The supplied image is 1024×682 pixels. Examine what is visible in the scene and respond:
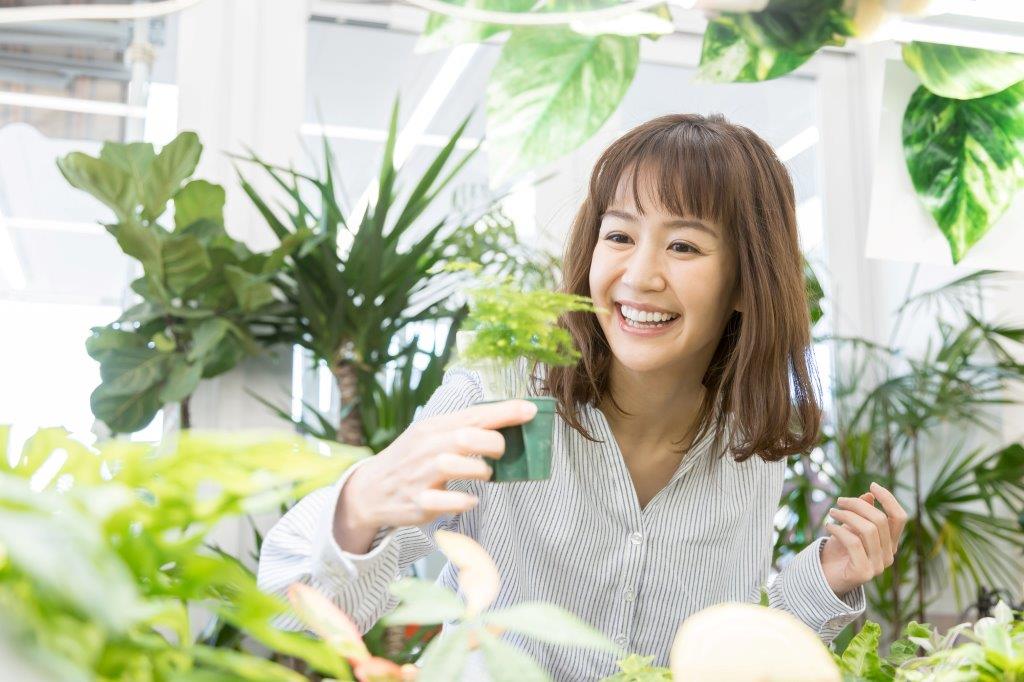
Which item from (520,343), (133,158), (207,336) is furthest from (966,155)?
(520,343)

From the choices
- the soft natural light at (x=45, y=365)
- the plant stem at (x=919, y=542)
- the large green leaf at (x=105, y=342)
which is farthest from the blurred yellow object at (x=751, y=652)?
the plant stem at (x=919, y=542)

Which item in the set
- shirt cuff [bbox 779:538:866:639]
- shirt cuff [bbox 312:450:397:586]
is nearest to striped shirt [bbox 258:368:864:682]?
shirt cuff [bbox 779:538:866:639]

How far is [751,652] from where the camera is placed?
0.51m

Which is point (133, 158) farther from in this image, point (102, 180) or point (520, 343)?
point (520, 343)

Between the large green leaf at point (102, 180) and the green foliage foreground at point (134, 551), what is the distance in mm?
1966

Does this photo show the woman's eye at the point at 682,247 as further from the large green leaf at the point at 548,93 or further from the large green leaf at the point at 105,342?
the large green leaf at the point at 548,93

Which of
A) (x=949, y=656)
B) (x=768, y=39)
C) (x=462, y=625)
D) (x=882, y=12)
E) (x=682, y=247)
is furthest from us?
(x=768, y=39)

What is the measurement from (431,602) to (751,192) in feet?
3.45

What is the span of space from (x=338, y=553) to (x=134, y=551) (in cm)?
47

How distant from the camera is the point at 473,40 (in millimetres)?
2930

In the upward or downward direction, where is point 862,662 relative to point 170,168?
downward

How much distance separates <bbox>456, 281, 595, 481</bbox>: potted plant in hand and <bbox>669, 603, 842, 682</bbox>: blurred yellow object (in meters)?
0.37

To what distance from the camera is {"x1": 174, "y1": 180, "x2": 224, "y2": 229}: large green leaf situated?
8.22 ft

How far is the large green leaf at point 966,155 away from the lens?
2758 mm
